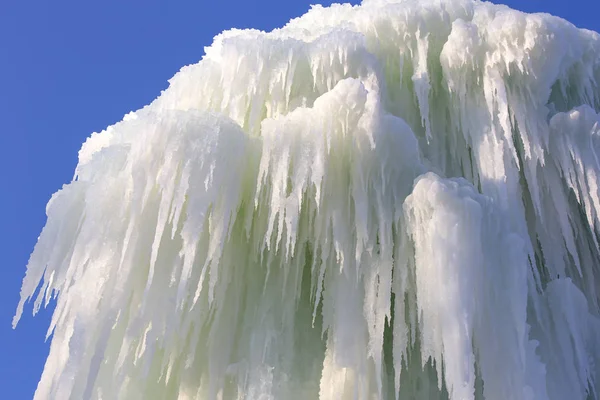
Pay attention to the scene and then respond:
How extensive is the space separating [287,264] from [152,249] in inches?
56.5

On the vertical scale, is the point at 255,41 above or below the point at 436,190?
above

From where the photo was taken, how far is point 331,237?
22.0 ft

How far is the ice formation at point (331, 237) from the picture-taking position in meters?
6.00

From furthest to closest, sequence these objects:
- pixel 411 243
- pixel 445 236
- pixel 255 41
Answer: pixel 255 41, pixel 411 243, pixel 445 236

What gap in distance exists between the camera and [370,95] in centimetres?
666

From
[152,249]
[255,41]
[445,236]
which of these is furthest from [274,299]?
[255,41]

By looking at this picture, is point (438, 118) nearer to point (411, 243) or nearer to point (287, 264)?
point (411, 243)

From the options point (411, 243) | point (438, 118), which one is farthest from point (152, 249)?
Result: point (438, 118)

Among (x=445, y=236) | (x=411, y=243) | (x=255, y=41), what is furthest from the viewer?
(x=255, y=41)

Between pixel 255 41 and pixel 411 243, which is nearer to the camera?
pixel 411 243

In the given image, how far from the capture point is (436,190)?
20.1 ft

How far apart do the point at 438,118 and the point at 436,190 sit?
2241mm

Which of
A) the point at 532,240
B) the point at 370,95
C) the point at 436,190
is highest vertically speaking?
the point at 370,95

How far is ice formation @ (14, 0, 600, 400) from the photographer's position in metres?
6.00
